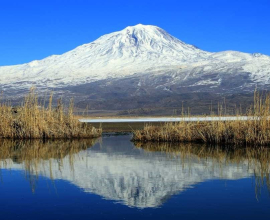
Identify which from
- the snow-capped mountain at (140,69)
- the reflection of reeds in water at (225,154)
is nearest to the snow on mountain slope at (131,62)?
the snow-capped mountain at (140,69)

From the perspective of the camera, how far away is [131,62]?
144 m

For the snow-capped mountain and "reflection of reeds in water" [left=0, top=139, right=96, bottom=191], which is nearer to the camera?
"reflection of reeds in water" [left=0, top=139, right=96, bottom=191]

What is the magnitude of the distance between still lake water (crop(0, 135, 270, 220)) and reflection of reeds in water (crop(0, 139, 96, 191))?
3cm

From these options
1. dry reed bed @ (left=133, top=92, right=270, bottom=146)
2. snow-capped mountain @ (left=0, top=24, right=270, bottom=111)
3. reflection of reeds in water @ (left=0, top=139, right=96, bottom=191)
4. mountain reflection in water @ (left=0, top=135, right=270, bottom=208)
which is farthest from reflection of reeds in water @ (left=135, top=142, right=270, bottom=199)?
snow-capped mountain @ (left=0, top=24, right=270, bottom=111)

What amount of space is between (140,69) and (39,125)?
113m

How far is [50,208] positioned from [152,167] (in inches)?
171

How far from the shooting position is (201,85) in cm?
10512

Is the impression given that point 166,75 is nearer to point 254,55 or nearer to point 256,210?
point 254,55

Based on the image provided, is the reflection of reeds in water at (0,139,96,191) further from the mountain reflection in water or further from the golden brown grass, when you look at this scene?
the golden brown grass

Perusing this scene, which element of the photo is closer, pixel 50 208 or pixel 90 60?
pixel 50 208

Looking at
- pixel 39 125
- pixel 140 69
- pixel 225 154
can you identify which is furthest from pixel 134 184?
pixel 140 69

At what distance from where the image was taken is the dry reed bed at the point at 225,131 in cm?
1571

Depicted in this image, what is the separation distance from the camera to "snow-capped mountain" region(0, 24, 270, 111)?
106m

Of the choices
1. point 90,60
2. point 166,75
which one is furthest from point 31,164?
point 90,60
